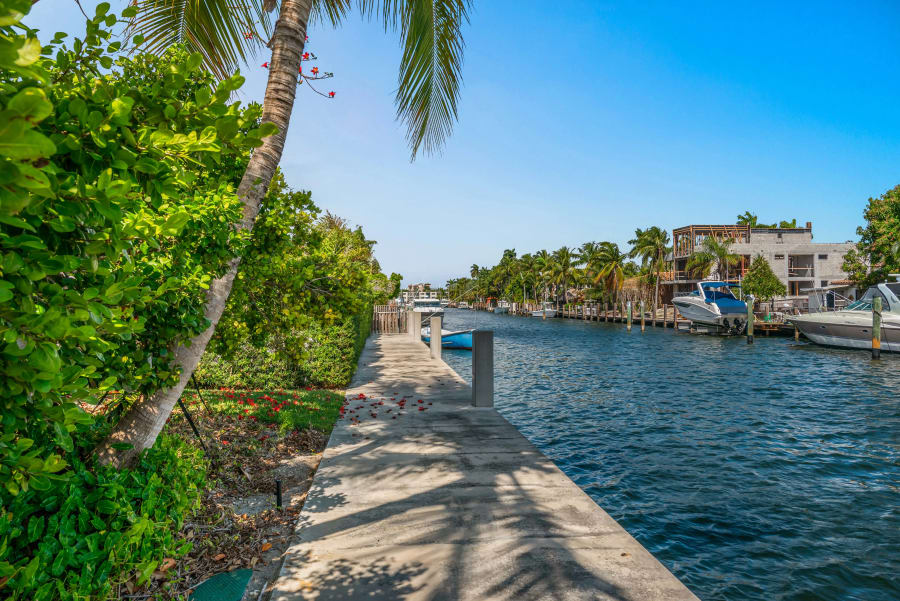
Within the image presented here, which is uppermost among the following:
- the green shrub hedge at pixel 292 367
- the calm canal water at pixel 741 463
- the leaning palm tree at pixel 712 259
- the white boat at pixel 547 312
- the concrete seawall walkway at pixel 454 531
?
the leaning palm tree at pixel 712 259

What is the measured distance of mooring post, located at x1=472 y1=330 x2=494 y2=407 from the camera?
9.25m

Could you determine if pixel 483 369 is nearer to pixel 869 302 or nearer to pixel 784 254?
pixel 869 302

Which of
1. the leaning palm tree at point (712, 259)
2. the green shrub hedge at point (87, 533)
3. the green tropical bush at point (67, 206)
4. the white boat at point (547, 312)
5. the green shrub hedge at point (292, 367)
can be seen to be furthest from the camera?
the white boat at point (547, 312)

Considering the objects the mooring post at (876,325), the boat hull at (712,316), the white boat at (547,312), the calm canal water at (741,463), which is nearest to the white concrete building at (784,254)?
the boat hull at (712,316)

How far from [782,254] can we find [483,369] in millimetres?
68639

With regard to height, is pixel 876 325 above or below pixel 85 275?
below

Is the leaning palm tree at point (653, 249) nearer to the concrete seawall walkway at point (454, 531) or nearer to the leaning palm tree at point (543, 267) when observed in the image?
the leaning palm tree at point (543, 267)

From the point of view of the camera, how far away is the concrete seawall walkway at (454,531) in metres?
3.59

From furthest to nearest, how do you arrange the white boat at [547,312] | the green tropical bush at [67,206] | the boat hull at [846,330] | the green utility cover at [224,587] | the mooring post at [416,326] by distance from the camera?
the white boat at [547,312]
the boat hull at [846,330]
the mooring post at [416,326]
the green utility cover at [224,587]
the green tropical bush at [67,206]

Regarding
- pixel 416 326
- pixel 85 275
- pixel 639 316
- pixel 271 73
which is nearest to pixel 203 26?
pixel 271 73

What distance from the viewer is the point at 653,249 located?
6188 cm

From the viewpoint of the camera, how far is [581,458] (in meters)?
10.3

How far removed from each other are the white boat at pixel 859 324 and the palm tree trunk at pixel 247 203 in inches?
1426

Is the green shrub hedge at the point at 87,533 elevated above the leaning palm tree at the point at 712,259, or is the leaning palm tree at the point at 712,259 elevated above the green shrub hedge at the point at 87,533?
the leaning palm tree at the point at 712,259
